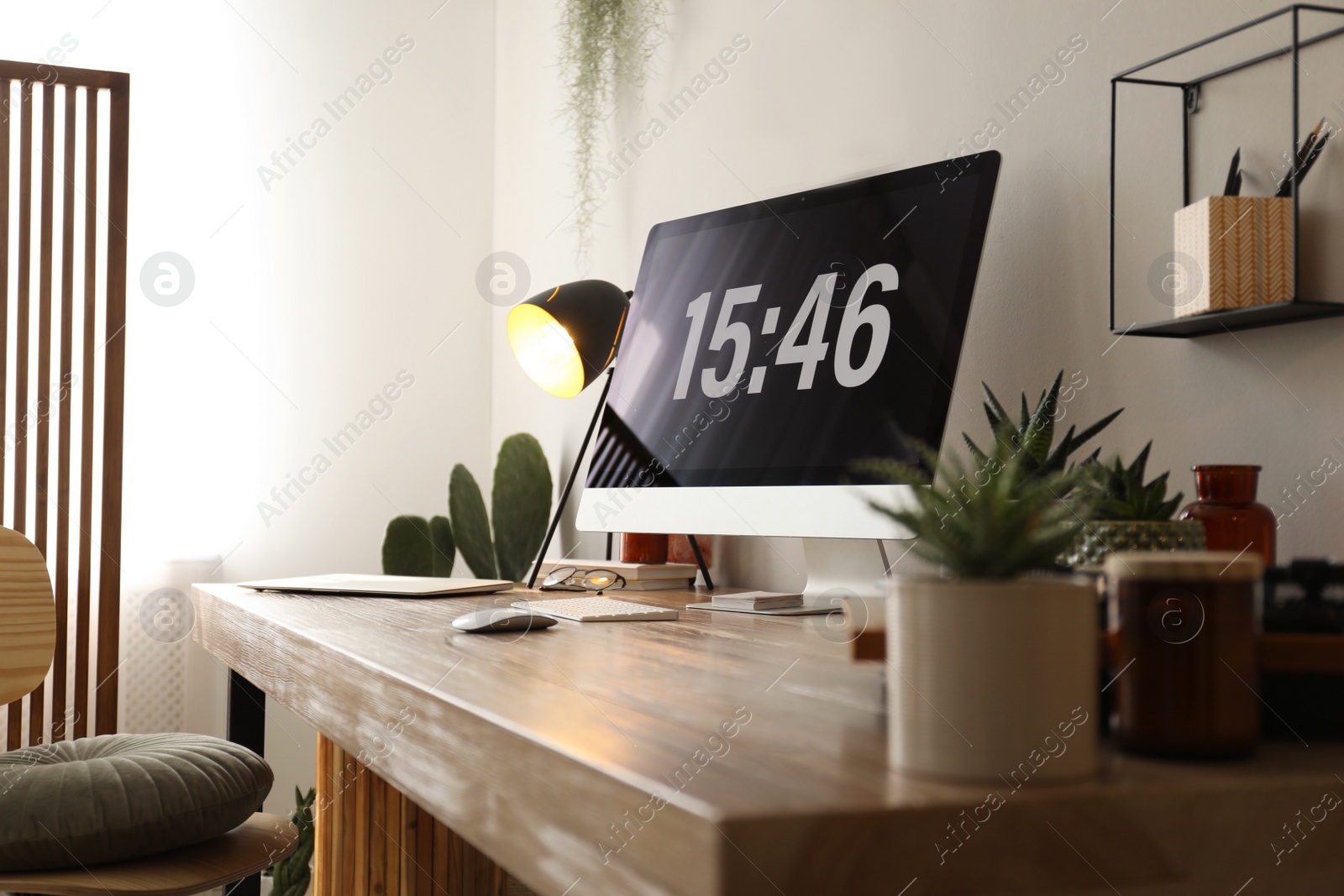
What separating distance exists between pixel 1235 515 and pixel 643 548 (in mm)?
1176

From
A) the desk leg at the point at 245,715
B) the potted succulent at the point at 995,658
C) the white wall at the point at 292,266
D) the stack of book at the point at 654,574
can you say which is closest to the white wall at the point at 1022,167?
the stack of book at the point at 654,574

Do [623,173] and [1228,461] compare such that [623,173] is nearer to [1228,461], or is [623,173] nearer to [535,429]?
[535,429]

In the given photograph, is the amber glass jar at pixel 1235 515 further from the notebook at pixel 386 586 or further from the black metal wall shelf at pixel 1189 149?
the notebook at pixel 386 586

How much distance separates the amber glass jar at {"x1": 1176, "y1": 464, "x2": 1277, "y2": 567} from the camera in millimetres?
813

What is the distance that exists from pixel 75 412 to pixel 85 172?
625mm

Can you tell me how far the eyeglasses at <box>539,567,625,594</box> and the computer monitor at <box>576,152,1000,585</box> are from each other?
0.22m

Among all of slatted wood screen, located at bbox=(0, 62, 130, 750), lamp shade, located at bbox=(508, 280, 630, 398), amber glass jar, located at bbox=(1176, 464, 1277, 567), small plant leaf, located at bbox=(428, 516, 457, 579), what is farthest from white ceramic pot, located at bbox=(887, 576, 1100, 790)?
slatted wood screen, located at bbox=(0, 62, 130, 750)

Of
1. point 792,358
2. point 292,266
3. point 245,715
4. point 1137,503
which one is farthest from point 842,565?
point 292,266

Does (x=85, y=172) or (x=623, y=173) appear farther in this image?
(x=85, y=172)

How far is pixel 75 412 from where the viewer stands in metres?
2.84

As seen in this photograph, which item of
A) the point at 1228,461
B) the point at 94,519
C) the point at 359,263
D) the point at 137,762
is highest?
the point at 359,263

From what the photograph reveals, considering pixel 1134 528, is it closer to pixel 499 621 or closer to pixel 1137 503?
pixel 1137 503

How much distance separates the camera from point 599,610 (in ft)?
4.08

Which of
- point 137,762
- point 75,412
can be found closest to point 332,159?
point 75,412
